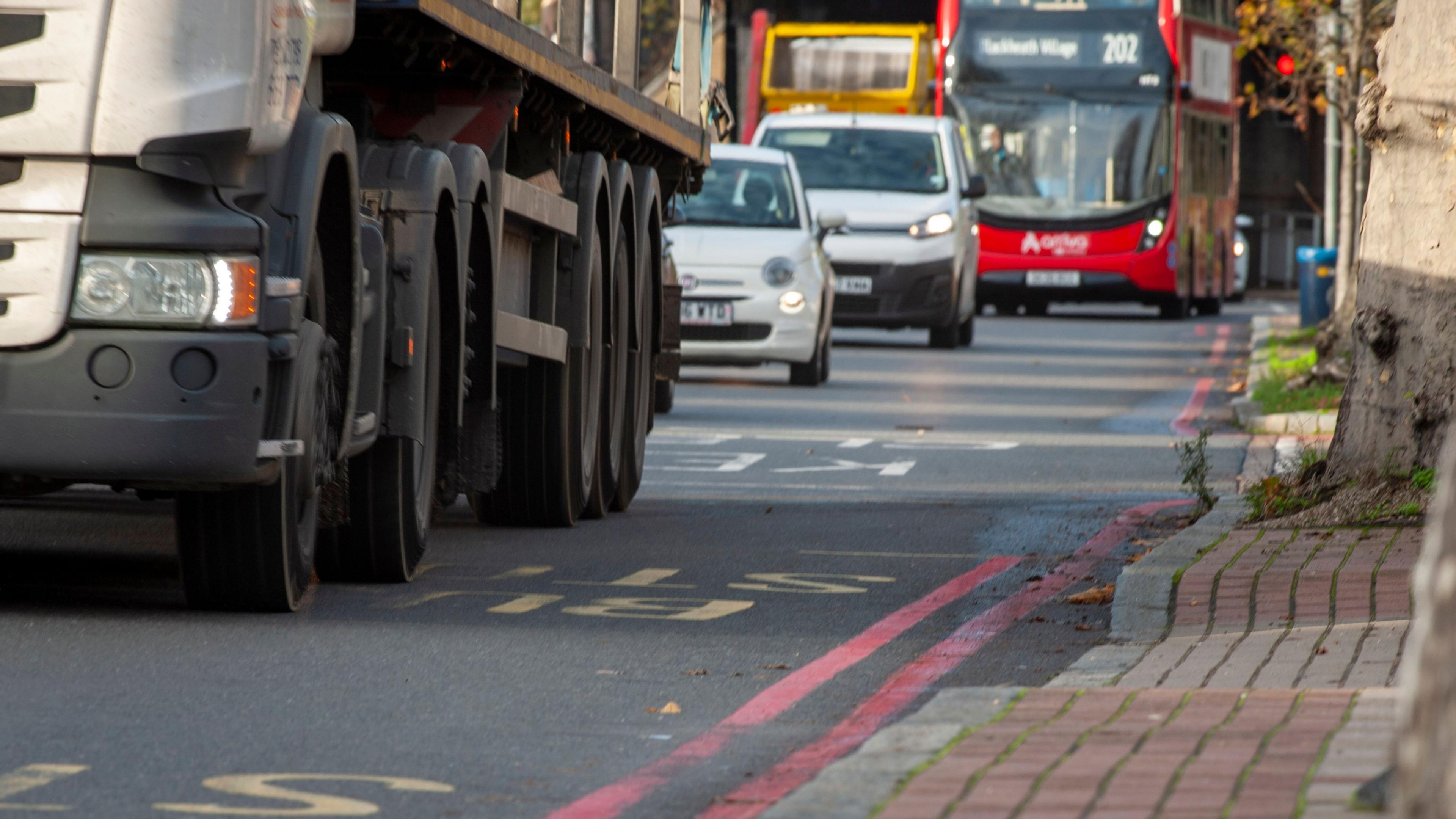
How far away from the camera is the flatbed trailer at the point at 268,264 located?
6.62 meters

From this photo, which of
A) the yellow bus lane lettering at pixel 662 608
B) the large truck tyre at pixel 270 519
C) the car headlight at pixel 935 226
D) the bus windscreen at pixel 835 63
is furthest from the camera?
the bus windscreen at pixel 835 63

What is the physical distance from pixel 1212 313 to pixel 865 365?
656 inches

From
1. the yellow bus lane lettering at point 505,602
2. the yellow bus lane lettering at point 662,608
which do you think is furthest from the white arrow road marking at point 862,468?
the yellow bus lane lettering at point 505,602

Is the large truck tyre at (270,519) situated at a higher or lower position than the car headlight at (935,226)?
lower

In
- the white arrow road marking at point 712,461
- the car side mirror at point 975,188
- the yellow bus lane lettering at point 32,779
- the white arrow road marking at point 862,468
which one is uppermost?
the car side mirror at point 975,188

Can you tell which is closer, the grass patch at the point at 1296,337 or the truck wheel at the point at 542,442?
the truck wheel at the point at 542,442

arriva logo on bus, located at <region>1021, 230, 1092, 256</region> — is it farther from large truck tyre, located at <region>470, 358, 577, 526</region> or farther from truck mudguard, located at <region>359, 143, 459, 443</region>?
truck mudguard, located at <region>359, 143, 459, 443</region>

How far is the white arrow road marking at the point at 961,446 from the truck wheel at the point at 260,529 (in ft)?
27.4

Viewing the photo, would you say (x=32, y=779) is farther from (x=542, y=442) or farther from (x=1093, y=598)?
(x=542, y=442)

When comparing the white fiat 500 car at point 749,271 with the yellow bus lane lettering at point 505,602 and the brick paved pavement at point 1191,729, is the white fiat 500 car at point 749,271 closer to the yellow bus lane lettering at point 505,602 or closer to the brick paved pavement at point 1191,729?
the yellow bus lane lettering at point 505,602

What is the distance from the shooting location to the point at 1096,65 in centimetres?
3422

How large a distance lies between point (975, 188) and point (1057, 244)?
1008 cm

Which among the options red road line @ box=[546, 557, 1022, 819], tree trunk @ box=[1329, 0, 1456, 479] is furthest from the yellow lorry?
red road line @ box=[546, 557, 1022, 819]

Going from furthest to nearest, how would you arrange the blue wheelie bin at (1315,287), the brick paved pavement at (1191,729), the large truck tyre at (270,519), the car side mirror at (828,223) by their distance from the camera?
the blue wheelie bin at (1315,287), the car side mirror at (828,223), the large truck tyre at (270,519), the brick paved pavement at (1191,729)
